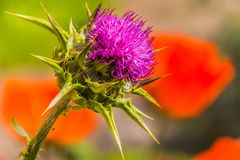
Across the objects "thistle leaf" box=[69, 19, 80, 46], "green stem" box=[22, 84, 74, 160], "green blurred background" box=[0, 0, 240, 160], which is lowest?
"green blurred background" box=[0, 0, 240, 160]

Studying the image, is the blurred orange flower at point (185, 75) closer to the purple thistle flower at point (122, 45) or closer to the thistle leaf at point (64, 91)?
the purple thistle flower at point (122, 45)

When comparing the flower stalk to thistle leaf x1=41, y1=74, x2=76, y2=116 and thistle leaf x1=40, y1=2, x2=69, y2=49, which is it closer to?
thistle leaf x1=41, y1=74, x2=76, y2=116

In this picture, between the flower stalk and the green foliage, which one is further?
the green foliage

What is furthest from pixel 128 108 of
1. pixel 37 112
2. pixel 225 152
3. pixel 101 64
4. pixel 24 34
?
pixel 24 34

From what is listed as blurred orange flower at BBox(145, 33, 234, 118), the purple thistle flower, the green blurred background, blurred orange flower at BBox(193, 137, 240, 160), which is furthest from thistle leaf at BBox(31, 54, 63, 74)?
the green blurred background

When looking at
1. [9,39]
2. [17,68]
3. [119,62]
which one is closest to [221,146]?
[119,62]

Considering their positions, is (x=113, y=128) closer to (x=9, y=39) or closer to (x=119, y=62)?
(x=119, y=62)

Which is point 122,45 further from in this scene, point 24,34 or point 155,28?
point 24,34
